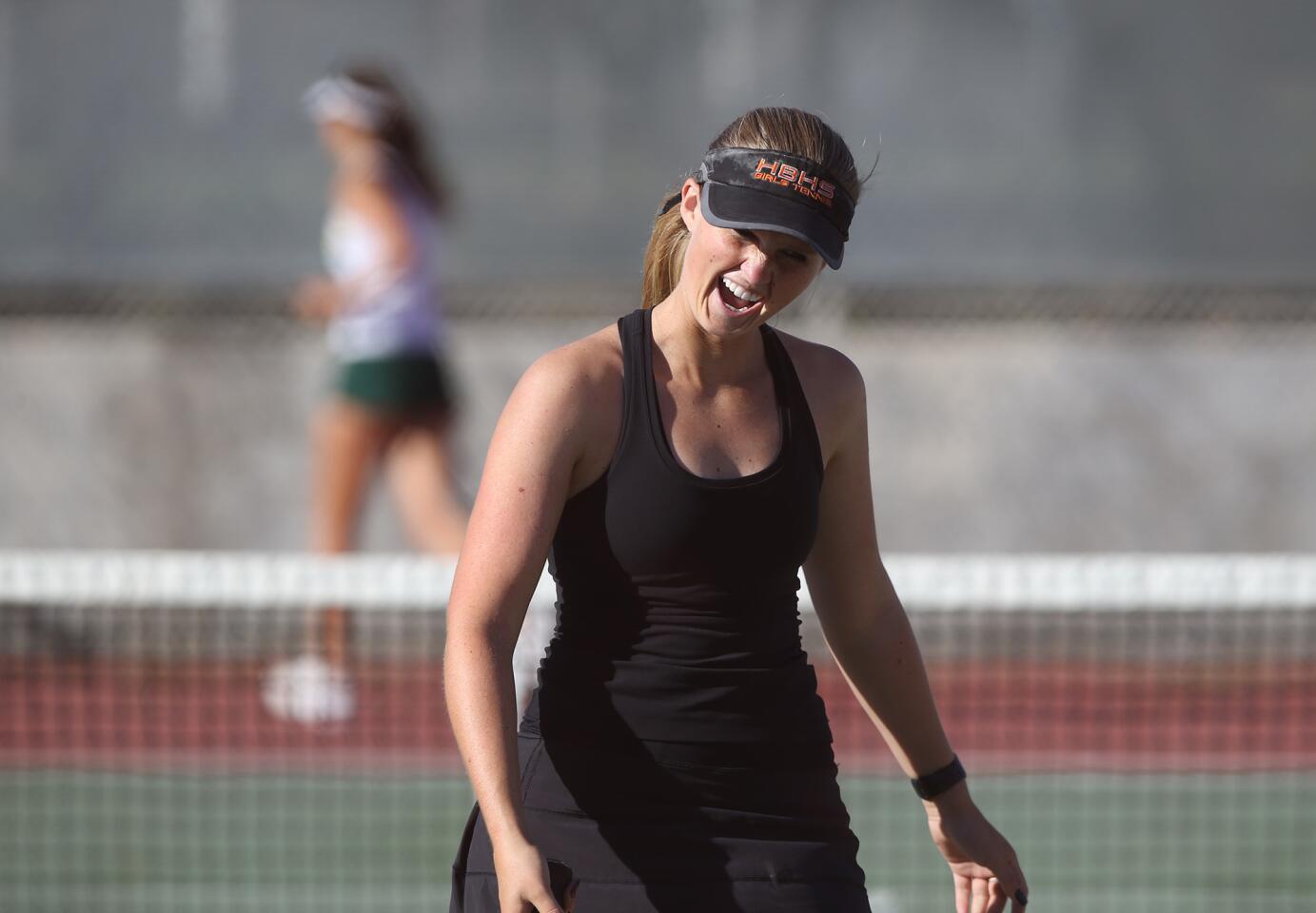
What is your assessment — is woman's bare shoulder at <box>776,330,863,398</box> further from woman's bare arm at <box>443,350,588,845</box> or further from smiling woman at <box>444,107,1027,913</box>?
woman's bare arm at <box>443,350,588,845</box>

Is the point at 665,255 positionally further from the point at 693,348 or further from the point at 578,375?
the point at 578,375

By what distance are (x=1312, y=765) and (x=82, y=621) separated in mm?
4800

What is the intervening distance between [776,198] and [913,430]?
5864 mm

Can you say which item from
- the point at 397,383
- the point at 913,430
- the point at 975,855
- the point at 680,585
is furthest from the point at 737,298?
the point at 913,430

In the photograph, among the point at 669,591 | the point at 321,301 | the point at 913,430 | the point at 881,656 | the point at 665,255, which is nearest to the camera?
the point at 669,591

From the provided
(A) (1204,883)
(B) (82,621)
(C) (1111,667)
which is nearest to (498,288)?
(B) (82,621)

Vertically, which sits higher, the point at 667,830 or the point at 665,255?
the point at 665,255

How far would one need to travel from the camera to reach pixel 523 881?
2156 millimetres

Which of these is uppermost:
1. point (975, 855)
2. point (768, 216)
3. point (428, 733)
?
point (768, 216)

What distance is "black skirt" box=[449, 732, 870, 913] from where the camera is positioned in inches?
94.0

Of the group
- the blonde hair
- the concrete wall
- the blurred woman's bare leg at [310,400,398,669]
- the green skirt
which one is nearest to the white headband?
the green skirt

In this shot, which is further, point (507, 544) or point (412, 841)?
point (412, 841)

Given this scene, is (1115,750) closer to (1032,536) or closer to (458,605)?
(1032,536)

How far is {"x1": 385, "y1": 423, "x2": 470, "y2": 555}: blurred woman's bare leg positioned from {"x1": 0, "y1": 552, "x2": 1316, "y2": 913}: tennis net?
1.62ft
